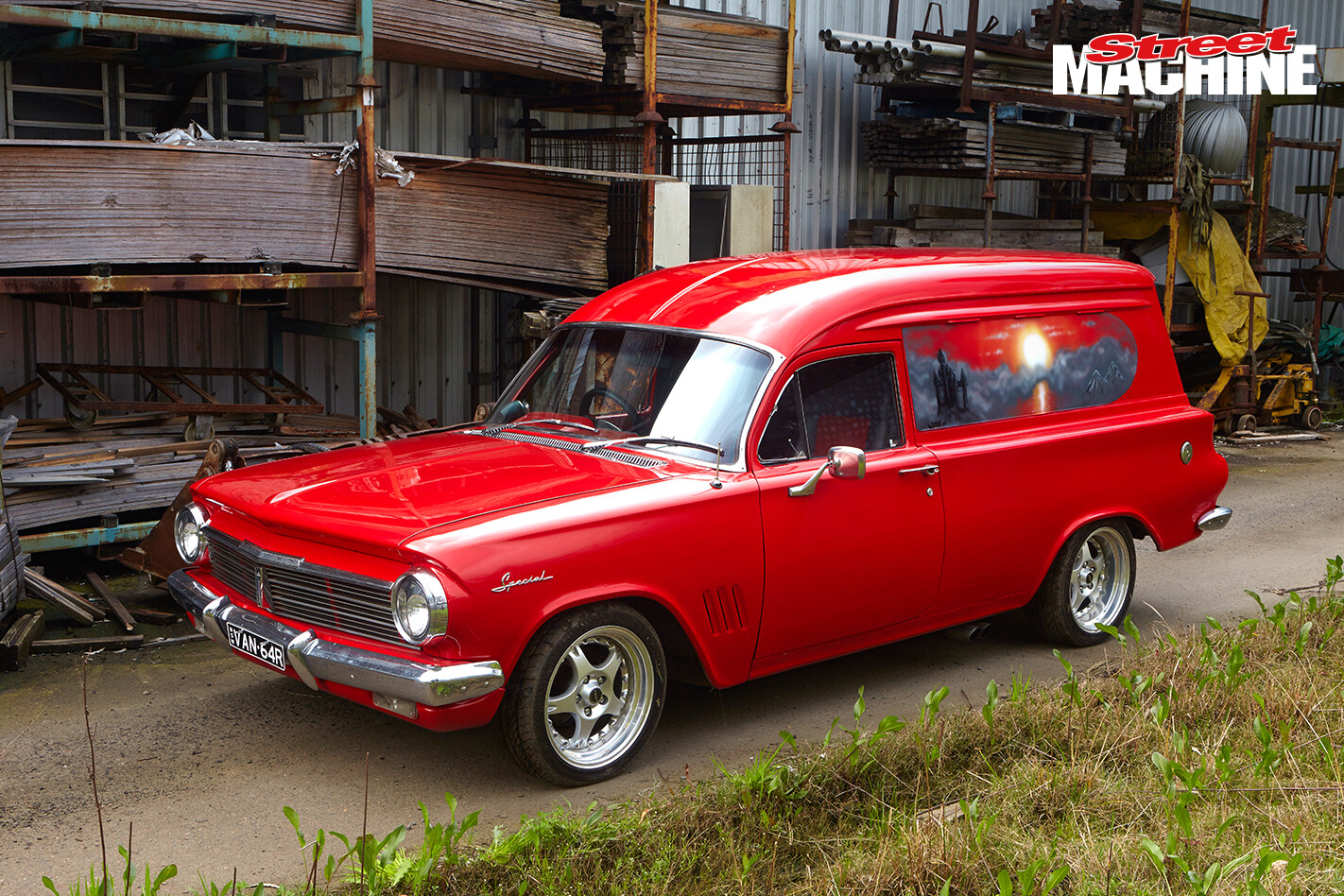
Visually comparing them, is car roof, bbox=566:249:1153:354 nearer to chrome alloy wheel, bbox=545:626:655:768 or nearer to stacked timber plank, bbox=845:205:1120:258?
chrome alloy wheel, bbox=545:626:655:768

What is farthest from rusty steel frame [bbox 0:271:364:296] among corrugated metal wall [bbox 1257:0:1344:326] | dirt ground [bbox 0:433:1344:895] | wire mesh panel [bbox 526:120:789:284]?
corrugated metal wall [bbox 1257:0:1344:326]

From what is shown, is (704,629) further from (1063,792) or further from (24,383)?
(24,383)

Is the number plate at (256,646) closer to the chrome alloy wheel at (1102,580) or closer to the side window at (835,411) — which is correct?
the side window at (835,411)

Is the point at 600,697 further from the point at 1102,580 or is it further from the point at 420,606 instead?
the point at 1102,580

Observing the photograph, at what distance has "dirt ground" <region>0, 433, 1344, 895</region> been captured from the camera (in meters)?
4.24

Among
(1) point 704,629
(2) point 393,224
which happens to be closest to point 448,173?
(2) point 393,224

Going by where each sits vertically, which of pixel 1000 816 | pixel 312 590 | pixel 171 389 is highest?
pixel 171 389

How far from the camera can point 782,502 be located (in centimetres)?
503

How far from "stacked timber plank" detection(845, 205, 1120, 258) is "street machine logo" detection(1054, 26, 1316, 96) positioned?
1.38 m

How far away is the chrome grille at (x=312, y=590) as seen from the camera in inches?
171

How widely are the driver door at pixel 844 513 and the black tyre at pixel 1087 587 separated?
0.98 metres

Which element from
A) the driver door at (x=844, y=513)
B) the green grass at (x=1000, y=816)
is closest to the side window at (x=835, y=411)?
the driver door at (x=844, y=513)

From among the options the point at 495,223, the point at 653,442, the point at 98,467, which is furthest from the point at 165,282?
the point at 653,442

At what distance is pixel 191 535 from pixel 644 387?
1.99 meters
